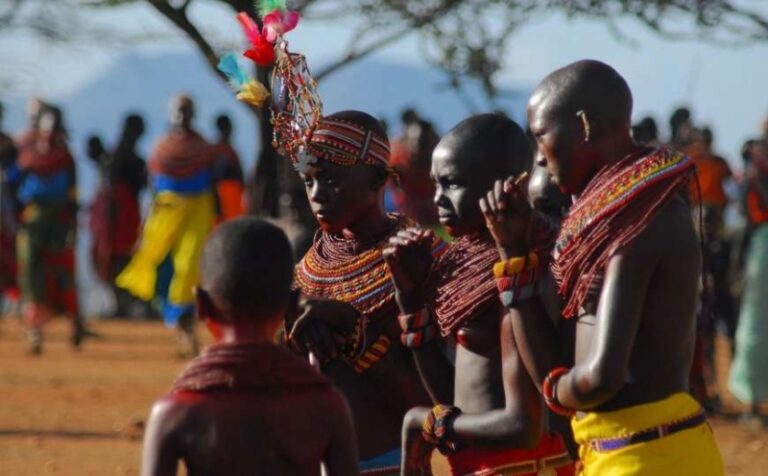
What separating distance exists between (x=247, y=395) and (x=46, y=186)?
1233 cm

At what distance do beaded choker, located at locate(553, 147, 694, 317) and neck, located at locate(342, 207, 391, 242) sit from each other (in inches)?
48.0

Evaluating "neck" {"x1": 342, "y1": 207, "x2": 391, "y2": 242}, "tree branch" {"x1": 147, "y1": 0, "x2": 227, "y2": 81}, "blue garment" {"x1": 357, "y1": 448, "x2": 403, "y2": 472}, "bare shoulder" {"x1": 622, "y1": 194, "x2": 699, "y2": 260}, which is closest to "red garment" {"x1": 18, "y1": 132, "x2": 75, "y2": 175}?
"tree branch" {"x1": 147, "y1": 0, "x2": 227, "y2": 81}

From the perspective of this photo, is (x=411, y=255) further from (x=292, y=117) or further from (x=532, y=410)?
(x=292, y=117)

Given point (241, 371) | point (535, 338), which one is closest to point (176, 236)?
point (535, 338)

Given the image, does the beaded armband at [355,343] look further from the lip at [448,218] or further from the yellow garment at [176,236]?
the yellow garment at [176,236]

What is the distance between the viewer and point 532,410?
4387mm

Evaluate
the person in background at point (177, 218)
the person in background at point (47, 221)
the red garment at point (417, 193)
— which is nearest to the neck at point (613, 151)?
the person in background at point (177, 218)

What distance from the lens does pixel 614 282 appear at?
3975mm

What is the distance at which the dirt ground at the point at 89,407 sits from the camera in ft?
33.3

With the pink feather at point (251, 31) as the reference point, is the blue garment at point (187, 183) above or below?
below

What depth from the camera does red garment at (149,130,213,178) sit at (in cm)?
1488

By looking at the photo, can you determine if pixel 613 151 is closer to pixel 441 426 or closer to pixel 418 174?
pixel 441 426

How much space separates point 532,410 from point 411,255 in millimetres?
562

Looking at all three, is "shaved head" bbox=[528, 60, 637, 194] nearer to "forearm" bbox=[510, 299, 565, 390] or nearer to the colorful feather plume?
"forearm" bbox=[510, 299, 565, 390]
